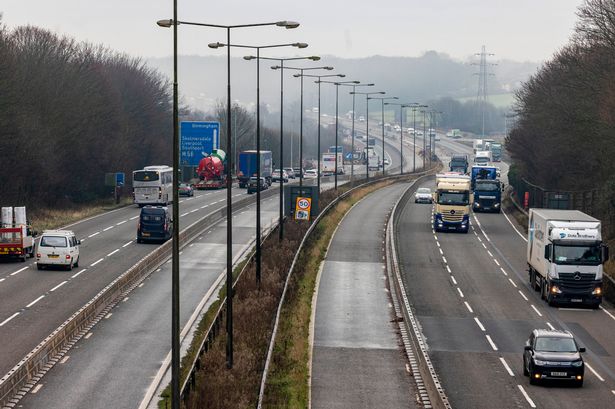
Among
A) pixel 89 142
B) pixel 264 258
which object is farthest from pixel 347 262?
pixel 89 142

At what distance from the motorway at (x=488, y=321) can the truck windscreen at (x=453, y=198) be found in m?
2.47

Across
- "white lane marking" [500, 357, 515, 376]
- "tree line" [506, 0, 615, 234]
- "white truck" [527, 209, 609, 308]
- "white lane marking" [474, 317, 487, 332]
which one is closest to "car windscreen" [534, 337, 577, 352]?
"white lane marking" [500, 357, 515, 376]

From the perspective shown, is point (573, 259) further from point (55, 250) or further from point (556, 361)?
point (55, 250)

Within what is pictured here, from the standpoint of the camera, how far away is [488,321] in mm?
47594

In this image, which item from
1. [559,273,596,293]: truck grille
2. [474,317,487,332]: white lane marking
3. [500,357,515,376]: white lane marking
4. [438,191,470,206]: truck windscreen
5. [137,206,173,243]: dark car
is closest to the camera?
[500,357,515,376]: white lane marking

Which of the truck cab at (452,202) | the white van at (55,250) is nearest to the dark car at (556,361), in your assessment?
the white van at (55,250)

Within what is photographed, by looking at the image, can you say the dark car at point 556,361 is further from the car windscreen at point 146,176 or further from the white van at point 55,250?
the car windscreen at point 146,176

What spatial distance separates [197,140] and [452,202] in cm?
2433

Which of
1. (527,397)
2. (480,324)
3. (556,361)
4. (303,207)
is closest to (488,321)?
(480,324)

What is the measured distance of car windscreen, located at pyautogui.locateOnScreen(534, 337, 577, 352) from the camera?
34.7 meters

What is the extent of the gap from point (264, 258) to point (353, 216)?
33.6 metres

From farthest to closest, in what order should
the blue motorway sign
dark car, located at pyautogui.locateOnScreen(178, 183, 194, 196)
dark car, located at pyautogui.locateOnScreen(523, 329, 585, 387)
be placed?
dark car, located at pyautogui.locateOnScreen(178, 183, 194, 196) → the blue motorway sign → dark car, located at pyautogui.locateOnScreen(523, 329, 585, 387)

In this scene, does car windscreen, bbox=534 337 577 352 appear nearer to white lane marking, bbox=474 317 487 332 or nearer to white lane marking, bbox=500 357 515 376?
white lane marking, bbox=500 357 515 376

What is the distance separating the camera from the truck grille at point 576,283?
49719 millimetres
